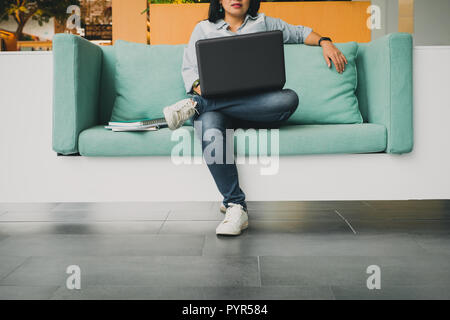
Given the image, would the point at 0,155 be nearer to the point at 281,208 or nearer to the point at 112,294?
the point at 112,294

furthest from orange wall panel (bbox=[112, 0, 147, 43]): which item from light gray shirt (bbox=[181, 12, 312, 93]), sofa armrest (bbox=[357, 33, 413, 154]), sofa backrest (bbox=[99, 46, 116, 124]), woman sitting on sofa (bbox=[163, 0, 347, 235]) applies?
sofa armrest (bbox=[357, 33, 413, 154])

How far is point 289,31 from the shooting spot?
2121mm

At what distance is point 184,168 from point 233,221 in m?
0.28

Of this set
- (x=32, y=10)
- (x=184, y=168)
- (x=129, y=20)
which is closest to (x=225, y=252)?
(x=184, y=168)

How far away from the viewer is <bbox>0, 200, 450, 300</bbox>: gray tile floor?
1.09 metres

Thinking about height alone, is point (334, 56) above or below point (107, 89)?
above

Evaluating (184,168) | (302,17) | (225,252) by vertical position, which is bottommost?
(225,252)

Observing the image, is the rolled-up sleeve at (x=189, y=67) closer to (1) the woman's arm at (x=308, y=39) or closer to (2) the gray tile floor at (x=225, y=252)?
(1) the woman's arm at (x=308, y=39)

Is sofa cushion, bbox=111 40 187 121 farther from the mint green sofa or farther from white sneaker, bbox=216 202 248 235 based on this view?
white sneaker, bbox=216 202 248 235

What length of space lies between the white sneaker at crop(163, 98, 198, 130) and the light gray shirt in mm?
314

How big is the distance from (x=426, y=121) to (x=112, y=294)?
1.38 metres

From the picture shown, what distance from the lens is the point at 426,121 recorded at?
1736 mm

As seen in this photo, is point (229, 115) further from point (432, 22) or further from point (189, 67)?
point (432, 22)

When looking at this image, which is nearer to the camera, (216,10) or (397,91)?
(397,91)
